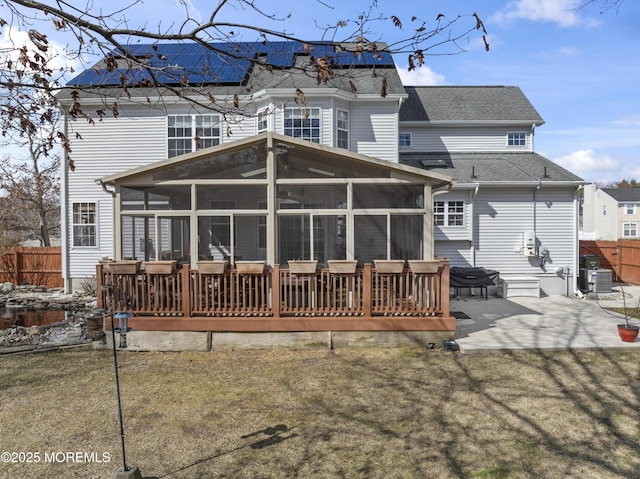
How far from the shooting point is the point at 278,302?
7.01 m

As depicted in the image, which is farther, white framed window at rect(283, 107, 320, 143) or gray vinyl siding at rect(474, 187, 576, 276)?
gray vinyl siding at rect(474, 187, 576, 276)

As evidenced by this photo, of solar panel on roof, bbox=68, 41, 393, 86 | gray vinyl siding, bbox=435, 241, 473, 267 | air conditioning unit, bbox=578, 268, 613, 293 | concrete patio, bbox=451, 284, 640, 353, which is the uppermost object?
solar panel on roof, bbox=68, 41, 393, 86

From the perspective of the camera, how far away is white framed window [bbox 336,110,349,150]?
1203 centimetres

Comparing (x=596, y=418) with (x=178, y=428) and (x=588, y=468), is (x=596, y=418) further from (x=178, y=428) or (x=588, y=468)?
(x=178, y=428)

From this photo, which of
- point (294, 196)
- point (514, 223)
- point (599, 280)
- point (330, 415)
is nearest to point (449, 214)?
point (514, 223)

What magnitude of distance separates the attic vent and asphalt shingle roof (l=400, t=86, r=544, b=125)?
5.96 feet

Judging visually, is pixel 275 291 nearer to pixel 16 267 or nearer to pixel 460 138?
pixel 460 138

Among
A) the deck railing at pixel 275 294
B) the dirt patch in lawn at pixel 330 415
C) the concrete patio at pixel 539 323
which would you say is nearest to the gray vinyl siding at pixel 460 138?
the concrete patio at pixel 539 323

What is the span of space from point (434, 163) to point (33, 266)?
47.9ft

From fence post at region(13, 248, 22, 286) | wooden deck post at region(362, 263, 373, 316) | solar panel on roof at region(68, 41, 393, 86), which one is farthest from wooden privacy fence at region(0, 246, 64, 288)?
wooden deck post at region(362, 263, 373, 316)

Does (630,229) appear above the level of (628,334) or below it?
above

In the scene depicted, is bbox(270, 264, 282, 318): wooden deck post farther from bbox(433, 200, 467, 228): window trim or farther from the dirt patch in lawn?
bbox(433, 200, 467, 228): window trim

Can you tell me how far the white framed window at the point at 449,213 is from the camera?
1234 centimetres

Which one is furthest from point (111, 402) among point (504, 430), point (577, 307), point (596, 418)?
point (577, 307)
